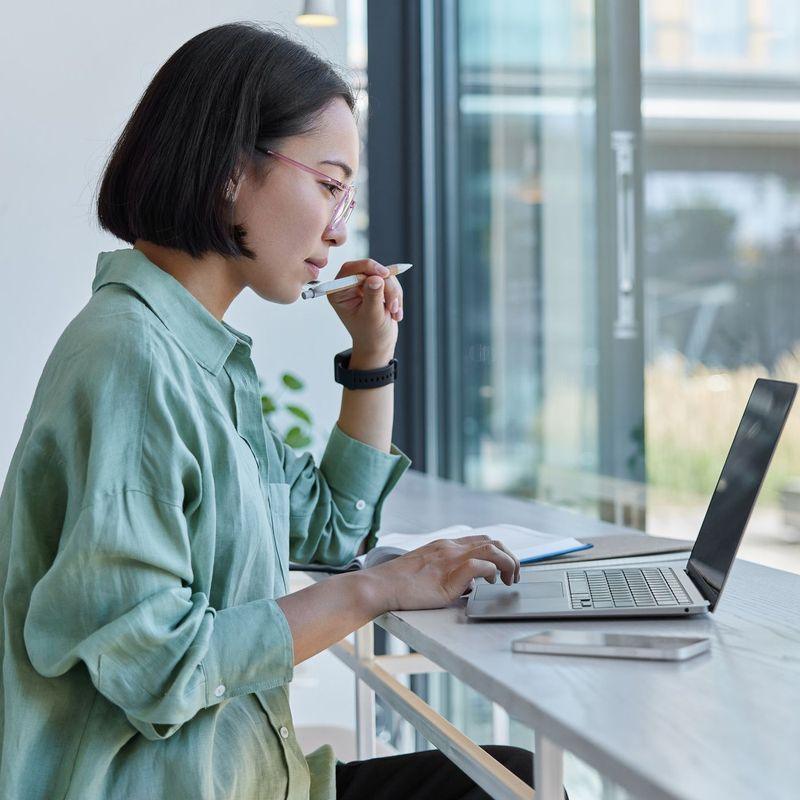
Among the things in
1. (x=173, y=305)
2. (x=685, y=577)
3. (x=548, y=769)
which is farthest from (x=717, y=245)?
(x=548, y=769)

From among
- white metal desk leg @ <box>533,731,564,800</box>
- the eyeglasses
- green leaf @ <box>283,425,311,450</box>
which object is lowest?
green leaf @ <box>283,425,311,450</box>

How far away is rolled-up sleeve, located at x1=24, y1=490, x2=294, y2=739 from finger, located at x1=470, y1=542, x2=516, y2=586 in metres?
0.28

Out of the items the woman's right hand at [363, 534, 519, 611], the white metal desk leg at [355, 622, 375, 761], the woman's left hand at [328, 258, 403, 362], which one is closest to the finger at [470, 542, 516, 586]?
the woman's right hand at [363, 534, 519, 611]

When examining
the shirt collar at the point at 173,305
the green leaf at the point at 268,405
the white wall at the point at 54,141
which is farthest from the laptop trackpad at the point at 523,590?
the white wall at the point at 54,141

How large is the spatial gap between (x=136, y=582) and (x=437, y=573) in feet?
1.02

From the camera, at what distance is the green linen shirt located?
803 millimetres

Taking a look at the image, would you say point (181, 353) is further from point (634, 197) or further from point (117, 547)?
point (634, 197)

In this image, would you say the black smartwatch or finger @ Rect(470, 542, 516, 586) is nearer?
finger @ Rect(470, 542, 516, 586)

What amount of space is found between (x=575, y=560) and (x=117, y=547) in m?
0.60

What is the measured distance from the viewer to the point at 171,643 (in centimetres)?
81

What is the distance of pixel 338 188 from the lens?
111cm

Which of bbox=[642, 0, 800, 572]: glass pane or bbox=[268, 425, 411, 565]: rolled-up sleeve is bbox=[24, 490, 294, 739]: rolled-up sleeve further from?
bbox=[642, 0, 800, 572]: glass pane

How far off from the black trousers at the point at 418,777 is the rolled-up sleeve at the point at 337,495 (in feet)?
0.84

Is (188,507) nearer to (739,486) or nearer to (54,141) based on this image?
(739,486)
